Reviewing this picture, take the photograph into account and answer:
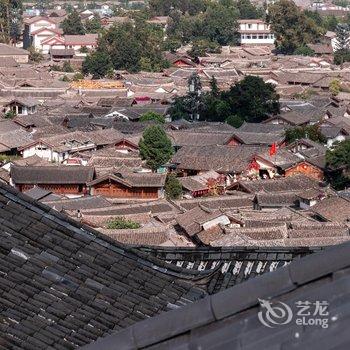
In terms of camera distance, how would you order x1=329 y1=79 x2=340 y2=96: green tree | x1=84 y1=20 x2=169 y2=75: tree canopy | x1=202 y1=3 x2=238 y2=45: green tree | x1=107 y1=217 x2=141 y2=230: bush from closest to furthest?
x1=107 y1=217 x2=141 y2=230: bush
x1=329 y1=79 x2=340 y2=96: green tree
x1=84 y1=20 x2=169 y2=75: tree canopy
x1=202 y1=3 x2=238 y2=45: green tree

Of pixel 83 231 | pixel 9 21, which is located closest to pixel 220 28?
pixel 9 21

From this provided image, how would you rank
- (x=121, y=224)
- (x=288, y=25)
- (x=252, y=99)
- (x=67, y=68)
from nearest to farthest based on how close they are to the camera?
1. (x=121, y=224)
2. (x=252, y=99)
3. (x=67, y=68)
4. (x=288, y=25)

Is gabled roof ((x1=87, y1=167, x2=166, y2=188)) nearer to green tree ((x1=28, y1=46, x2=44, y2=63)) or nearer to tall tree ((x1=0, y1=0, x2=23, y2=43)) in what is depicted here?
green tree ((x1=28, y1=46, x2=44, y2=63))

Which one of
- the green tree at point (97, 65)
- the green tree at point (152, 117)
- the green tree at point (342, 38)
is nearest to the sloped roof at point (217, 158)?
the green tree at point (152, 117)

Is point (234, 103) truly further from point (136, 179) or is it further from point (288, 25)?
point (288, 25)

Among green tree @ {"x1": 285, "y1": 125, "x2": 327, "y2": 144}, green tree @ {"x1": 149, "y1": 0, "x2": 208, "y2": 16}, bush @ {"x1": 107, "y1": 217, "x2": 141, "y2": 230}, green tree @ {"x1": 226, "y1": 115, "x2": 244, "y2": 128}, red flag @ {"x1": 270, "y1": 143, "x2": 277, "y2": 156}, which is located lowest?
green tree @ {"x1": 149, "y1": 0, "x2": 208, "y2": 16}

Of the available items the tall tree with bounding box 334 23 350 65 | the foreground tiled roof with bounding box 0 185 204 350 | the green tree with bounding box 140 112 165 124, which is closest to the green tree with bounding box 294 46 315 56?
the tall tree with bounding box 334 23 350 65
